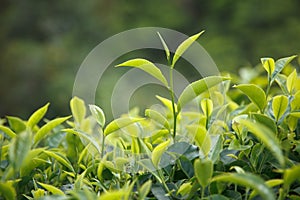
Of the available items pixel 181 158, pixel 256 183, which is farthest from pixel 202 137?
pixel 256 183

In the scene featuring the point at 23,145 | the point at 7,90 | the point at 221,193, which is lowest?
the point at 7,90

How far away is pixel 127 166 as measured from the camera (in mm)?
679

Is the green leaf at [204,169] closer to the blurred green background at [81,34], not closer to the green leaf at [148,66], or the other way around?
the green leaf at [148,66]

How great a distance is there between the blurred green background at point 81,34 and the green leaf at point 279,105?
390 cm

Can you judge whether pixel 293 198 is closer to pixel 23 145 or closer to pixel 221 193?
pixel 221 193

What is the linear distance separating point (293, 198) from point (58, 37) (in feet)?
15.6

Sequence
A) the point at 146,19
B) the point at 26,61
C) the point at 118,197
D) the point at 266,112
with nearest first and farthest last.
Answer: the point at 118,197 → the point at 266,112 → the point at 26,61 → the point at 146,19

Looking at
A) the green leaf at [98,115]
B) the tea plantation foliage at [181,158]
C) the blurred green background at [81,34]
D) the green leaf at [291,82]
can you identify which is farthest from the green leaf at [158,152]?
the blurred green background at [81,34]

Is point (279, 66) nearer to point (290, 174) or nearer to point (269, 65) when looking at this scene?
point (269, 65)

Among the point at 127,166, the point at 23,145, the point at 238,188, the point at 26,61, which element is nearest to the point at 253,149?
the point at 238,188

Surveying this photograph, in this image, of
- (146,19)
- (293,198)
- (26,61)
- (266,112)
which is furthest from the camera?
(146,19)

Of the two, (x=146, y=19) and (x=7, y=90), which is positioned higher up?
(x=146, y=19)

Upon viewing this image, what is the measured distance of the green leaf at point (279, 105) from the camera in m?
0.67

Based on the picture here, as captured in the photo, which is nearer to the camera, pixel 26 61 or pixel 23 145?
pixel 23 145
